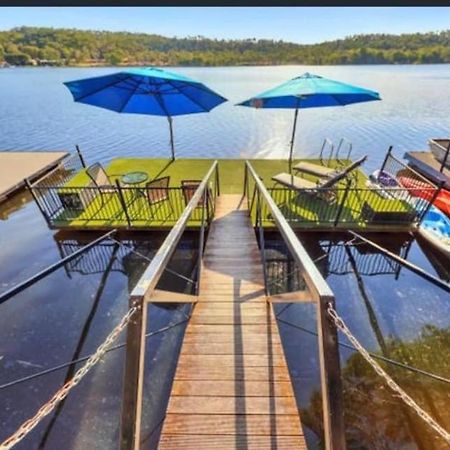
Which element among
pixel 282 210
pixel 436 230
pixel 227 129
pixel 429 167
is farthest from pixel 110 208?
pixel 227 129

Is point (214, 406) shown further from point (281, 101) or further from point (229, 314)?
point (281, 101)

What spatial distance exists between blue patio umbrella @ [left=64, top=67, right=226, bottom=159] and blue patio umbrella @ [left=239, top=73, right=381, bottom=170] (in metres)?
1.15

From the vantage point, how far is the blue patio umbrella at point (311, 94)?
22.9ft

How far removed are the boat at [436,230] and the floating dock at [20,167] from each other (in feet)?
33.5

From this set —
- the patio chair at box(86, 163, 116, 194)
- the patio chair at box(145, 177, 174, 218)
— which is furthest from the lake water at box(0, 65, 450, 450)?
the patio chair at box(86, 163, 116, 194)

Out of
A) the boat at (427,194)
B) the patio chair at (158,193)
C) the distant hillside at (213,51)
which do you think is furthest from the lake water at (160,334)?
the distant hillside at (213,51)

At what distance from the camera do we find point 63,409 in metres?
3.49

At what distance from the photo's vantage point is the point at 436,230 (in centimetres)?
645

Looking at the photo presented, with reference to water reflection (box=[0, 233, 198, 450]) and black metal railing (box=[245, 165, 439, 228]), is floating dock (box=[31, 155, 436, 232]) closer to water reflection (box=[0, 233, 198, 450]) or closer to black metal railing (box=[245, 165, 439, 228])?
black metal railing (box=[245, 165, 439, 228])

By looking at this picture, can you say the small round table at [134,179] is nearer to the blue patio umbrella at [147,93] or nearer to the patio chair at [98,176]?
the patio chair at [98,176]

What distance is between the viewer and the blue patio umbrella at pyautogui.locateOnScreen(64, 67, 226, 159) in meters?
6.65

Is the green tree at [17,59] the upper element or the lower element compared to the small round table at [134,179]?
lower

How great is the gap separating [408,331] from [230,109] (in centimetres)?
2306

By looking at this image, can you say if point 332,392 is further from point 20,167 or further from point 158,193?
Answer: point 20,167
